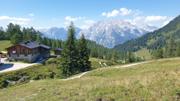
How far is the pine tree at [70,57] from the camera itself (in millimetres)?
83875

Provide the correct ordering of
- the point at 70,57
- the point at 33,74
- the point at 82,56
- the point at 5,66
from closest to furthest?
1. the point at 70,57
2. the point at 82,56
3. the point at 33,74
4. the point at 5,66

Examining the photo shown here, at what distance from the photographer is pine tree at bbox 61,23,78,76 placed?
8388 cm

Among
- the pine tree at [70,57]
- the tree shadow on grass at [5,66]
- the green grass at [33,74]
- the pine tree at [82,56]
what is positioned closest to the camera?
the green grass at [33,74]

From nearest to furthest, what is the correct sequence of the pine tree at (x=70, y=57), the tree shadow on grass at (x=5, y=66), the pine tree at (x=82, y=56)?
the pine tree at (x=70, y=57) < the pine tree at (x=82, y=56) < the tree shadow on grass at (x=5, y=66)

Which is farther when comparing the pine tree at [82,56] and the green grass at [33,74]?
the pine tree at [82,56]

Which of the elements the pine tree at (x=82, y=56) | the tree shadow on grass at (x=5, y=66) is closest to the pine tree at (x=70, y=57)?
the pine tree at (x=82, y=56)

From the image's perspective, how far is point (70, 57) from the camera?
84062 mm

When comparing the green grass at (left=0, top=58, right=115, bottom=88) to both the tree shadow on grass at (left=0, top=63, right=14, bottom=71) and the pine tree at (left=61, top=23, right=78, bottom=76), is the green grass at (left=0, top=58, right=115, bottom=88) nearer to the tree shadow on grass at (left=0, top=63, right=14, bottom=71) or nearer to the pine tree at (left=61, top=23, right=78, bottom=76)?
the pine tree at (left=61, top=23, right=78, bottom=76)

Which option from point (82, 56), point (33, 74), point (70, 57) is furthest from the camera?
point (33, 74)

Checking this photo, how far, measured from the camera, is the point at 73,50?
84375mm

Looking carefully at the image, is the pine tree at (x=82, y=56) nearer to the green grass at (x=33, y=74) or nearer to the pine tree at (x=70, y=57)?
the pine tree at (x=70, y=57)

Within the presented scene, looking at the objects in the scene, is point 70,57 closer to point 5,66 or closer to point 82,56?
point 82,56

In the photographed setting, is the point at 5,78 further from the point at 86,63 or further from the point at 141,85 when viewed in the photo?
the point at 141,85

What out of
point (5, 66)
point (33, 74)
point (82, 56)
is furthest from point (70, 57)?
point (5, 66)
